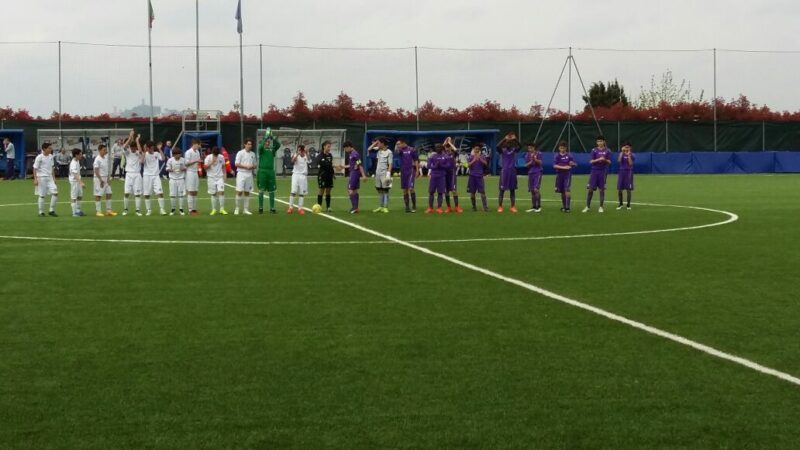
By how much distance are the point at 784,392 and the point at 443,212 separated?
1997 cm

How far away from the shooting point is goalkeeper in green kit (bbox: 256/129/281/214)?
2725cm

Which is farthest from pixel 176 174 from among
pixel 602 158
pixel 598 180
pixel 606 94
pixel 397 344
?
pixel 606 94

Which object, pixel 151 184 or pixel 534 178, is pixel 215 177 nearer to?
pixel 151 184

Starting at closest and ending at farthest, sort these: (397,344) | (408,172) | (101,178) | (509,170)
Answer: (397,344) → (101,178) → (408,172) → (509,170)

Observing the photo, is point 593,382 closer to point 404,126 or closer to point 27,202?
point 27,202

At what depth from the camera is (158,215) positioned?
2644cm

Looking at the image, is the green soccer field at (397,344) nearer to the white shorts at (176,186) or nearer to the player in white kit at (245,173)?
the player in white kit at (245,173)

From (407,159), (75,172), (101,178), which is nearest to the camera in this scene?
(75,172)

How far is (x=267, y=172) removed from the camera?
27.6m

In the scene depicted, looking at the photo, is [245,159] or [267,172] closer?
[245,159]

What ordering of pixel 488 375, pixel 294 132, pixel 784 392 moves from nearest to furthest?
pixel 784 392 < pixel 488 375 < pixel 294 132

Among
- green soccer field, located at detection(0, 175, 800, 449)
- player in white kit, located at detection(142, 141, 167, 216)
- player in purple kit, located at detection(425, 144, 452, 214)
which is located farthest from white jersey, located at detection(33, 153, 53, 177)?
player in purple kit, located at detection(425, 144, 452, 214)

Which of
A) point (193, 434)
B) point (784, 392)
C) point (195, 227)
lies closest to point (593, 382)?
point (784, 392)

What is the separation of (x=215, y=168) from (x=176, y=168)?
0.99m
